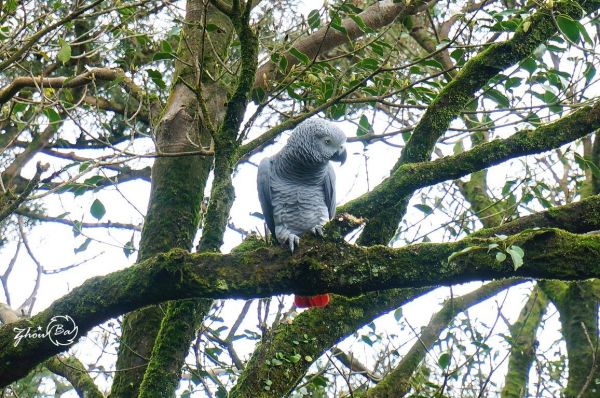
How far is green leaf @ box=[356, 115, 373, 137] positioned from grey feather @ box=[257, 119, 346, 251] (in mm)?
194

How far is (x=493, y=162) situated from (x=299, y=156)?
1362 millimetres

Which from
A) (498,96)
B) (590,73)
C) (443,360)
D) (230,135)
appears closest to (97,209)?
(230,135)

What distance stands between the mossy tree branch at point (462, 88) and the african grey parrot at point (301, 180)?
55cm

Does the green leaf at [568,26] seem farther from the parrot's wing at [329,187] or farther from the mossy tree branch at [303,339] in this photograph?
the parrot's wing at [329,187]

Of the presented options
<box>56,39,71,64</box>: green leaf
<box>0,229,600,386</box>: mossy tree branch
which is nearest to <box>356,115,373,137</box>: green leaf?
<box>0,229,600,386</box>: mossy tree branch

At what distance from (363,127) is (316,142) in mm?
445

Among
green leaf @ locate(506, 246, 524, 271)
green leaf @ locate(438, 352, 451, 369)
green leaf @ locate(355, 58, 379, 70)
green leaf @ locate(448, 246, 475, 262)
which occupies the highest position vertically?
green leaf @ locate(355, 58, 379, 70)

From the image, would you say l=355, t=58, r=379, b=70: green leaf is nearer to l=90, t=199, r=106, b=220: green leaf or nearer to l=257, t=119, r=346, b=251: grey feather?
l=257, t=119, r=346, b=251: grey feather

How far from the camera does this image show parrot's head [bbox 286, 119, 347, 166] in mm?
4359

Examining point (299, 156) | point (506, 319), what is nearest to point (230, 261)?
point (299, 156)

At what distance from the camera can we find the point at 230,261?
290 cm
